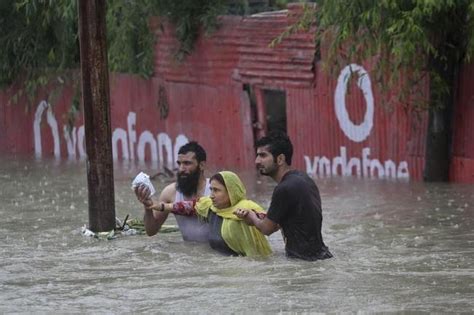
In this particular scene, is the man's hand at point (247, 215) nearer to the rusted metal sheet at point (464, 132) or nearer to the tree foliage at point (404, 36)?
the tree foliage at point (404, 36)

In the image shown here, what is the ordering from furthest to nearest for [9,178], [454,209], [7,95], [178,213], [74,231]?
[7,95] → [9,178] → [454,209] → [74,231] → [178,213]

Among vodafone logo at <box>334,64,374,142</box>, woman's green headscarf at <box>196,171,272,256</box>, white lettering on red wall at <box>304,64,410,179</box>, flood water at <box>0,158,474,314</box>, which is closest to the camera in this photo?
flood water at <box>0,158,474,314</box>

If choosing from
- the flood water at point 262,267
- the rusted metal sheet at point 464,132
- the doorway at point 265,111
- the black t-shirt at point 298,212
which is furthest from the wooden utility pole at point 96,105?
the doorway at point 265,111

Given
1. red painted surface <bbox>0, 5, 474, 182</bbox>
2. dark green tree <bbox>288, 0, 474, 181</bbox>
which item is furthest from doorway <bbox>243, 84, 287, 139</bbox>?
dark green tree <bbox>288, 0, 474, 181</bbox>

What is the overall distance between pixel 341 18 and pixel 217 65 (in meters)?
4.94

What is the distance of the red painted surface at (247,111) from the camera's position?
687 inches

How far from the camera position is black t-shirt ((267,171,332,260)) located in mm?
10031

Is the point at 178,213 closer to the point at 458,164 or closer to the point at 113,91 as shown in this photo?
the point at 458,164

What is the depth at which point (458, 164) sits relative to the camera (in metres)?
16.7

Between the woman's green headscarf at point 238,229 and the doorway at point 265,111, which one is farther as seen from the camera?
the doorway at point 265,111

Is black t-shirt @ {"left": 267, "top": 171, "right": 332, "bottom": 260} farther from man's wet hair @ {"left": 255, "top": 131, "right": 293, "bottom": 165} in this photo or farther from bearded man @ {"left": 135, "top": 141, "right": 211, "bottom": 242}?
bearded man @ {"left": 135, "top": 141, "right": 211, "bottom": 242}

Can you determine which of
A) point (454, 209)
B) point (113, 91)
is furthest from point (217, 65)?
point (454, 209)

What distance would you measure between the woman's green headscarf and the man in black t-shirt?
15.3 inches

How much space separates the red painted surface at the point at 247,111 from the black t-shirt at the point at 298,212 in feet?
21.8
